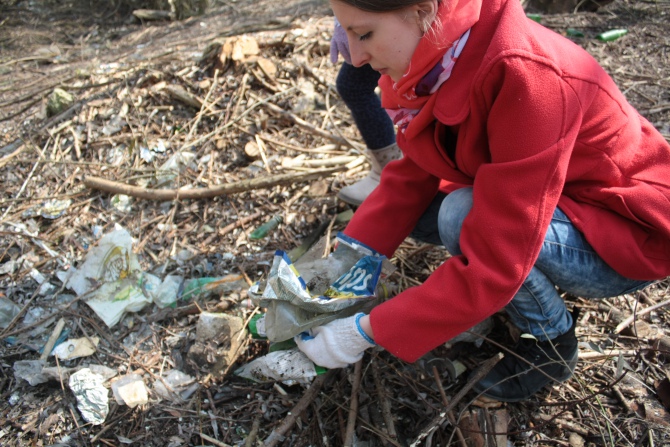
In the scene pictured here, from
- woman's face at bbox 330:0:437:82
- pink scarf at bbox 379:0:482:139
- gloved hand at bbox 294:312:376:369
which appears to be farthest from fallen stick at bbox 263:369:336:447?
woman's face at bbox 330:0:437:82

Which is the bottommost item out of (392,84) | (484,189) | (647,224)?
(647,224)

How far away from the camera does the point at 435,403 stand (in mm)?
1692

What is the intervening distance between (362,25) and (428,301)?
78cm

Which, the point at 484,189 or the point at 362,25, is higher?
the point at 362,25

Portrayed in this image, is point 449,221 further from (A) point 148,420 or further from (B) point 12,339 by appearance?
(B) point 12,339

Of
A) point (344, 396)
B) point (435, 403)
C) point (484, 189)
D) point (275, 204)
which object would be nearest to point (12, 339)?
point (275, 204)

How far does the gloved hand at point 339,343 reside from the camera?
1.47 meters

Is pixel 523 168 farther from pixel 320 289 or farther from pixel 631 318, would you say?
pixel 631 318

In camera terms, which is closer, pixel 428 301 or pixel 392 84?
pixel 428 301

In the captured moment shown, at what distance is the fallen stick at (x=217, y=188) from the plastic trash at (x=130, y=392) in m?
1.08

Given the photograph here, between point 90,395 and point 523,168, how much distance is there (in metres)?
1.74

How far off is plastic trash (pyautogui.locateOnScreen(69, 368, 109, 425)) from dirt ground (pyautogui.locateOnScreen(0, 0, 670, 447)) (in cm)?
2

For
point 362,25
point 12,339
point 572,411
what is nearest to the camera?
point 362,25

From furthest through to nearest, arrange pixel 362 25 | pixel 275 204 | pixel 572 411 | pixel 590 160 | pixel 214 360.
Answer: pixel 275 204, pixel 214 360, pixel 572 411, pixel 590 160, pixel 362 25
